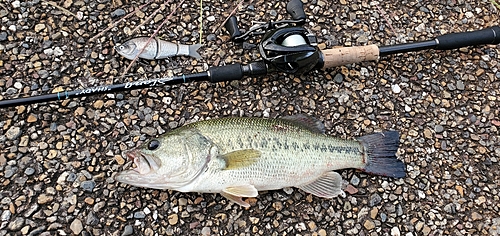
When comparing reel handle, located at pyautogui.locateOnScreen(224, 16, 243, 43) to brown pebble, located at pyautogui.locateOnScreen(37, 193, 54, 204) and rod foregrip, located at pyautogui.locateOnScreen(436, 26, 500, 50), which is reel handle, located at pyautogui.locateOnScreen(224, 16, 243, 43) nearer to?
rod foregrip, located at pyautogui.locateOnScreen(436, 26, 500, 50)

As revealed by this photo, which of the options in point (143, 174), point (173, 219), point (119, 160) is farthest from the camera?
point (119, 160)

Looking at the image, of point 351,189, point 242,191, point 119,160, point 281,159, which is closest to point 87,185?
point 119,160

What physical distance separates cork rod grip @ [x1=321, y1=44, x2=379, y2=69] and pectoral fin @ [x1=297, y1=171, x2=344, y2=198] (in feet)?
2.93

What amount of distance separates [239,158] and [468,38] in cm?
222

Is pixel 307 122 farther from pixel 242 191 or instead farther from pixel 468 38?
pixel 468 38

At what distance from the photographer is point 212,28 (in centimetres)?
417

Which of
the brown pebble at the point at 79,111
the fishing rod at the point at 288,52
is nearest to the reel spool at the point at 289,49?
the fishing rod at the point at 288,52

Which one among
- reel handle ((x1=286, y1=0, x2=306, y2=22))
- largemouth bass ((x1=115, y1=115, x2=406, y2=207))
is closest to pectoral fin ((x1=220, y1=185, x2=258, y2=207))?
largemouth bass ((x1=115, y1=115, x2=406, y2=207))

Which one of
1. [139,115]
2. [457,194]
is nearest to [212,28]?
[139,115]

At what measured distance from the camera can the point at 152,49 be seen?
394cm

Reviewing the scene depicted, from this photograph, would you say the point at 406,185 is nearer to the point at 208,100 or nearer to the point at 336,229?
the point at 336,229

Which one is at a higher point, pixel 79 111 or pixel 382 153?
pixel 79 111

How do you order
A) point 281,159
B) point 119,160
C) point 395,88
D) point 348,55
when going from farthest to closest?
point 395,88, point 348,55, point 119,160, point 281,159

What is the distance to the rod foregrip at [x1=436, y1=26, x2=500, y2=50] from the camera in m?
4.04
